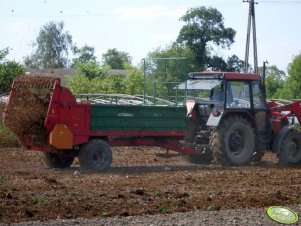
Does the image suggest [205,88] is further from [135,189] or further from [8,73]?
[8,73]

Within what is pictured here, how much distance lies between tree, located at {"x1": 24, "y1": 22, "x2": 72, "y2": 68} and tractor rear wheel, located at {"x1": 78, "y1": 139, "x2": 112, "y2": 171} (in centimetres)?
6508

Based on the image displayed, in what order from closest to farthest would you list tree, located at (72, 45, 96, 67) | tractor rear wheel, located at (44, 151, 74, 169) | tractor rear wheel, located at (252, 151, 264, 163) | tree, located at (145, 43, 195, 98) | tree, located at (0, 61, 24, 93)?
tractor rear wheel, located at (44, 151, 74, 169), tree, located at (145, 43, 195, 98), tractor rear wheel, located at (252, 151, 264, 163), tree, located at (0, 61, 24, 93), tree, located at (72, 45, 96, 67)

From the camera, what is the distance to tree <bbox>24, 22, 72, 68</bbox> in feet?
274

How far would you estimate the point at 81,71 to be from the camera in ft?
165

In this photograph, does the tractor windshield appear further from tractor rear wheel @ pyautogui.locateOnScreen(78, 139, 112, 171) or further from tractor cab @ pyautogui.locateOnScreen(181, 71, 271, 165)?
tractor rear wheel @ pyautogui.locateOnScreen(78, 139, 112, 171)

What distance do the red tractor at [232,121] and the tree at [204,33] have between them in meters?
37.1

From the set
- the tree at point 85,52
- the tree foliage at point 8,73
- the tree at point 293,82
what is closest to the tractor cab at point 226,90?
the tree foliage at point 8,73

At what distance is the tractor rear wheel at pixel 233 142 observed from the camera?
757 inches

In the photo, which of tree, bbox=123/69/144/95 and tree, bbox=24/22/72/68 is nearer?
tree, bbox=123/69/144/95

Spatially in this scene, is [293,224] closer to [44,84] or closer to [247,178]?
[247,178]

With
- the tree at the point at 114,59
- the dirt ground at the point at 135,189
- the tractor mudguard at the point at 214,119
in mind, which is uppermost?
the tree at the point at 114,59

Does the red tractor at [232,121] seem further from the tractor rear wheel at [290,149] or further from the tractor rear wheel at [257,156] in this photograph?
the tractor rear wheel at [257,156]

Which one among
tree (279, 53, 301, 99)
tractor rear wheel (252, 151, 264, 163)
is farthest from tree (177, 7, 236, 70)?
tractor rear wheel (252, 151, 264, 163)

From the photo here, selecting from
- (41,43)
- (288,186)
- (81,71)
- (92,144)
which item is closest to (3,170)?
(92,144)
